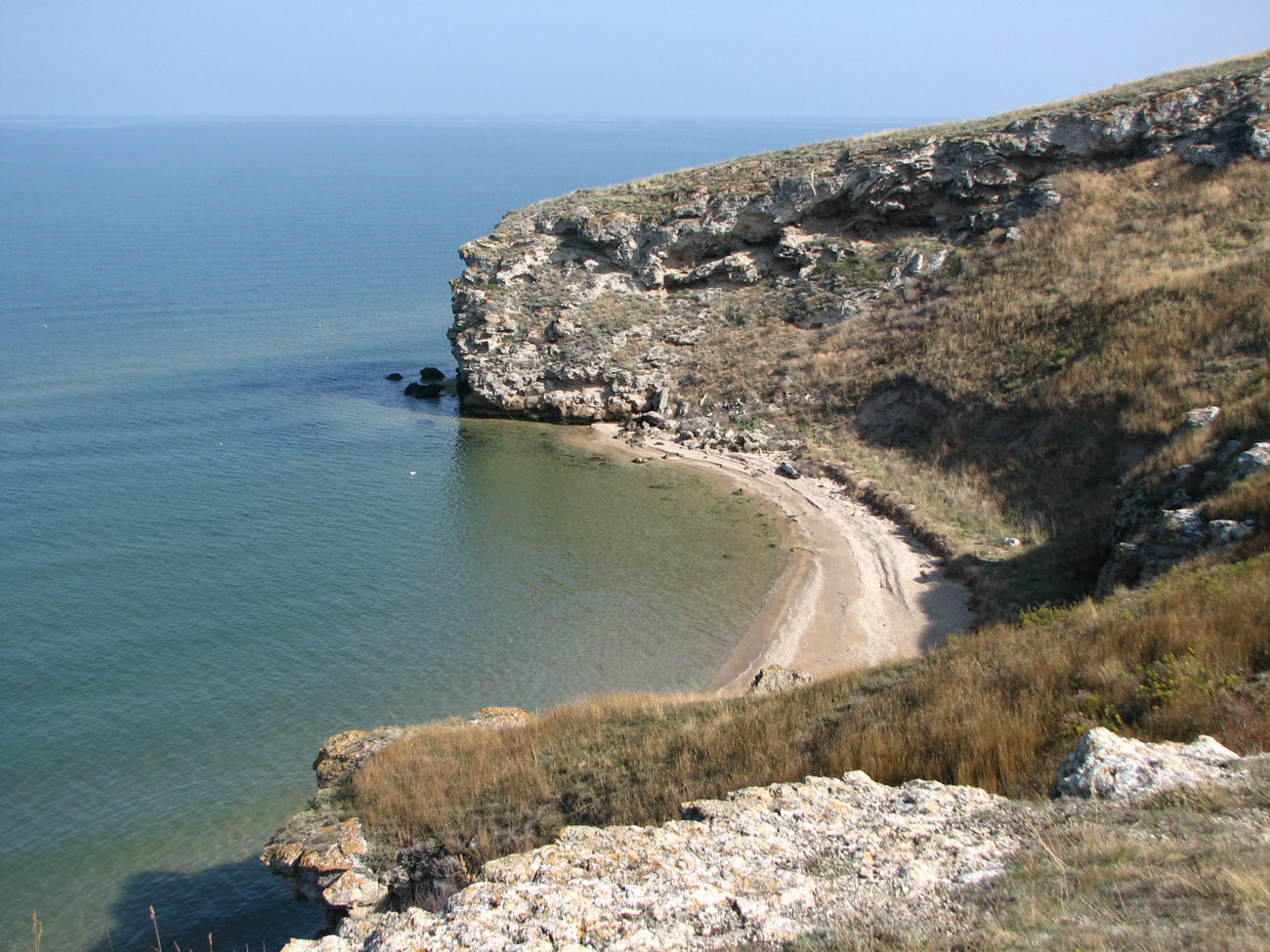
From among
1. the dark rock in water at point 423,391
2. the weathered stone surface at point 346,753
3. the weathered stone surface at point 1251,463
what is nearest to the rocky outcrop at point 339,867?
the weathered stone surface at point 346,753

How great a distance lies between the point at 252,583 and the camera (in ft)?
77.9

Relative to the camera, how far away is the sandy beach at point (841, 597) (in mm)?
20219

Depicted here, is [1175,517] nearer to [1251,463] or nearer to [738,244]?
[1251,463]

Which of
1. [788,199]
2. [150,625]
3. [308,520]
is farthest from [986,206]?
[150,625]

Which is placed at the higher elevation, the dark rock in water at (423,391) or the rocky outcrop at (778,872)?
the rocky outcrop at (778,872)

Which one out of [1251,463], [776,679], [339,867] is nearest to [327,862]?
[339,867]

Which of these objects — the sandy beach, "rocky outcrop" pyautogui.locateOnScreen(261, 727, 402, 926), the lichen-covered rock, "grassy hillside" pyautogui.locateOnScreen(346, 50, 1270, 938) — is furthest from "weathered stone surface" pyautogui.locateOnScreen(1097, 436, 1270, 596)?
"rocky outcrop" pyautogui.locateOnScreen(261, 727, 402, 926)

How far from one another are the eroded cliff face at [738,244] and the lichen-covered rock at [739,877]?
102 ft

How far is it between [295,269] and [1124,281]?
5926 centimetres

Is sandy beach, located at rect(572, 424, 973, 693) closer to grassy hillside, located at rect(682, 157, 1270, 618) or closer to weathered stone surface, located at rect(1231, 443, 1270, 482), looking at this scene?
grassy hillside, located at rect(682, 157, 1270, 618)

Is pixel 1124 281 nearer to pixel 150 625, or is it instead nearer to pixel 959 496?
pixel 959 496

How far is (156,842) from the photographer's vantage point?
14148mm

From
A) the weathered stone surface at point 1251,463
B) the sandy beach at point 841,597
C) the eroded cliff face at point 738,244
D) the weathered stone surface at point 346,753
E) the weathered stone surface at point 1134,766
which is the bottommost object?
the sandy beach at point 841,597

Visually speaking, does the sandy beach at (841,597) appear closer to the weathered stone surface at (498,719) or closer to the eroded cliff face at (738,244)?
the weathered stone surface at (498,719)
